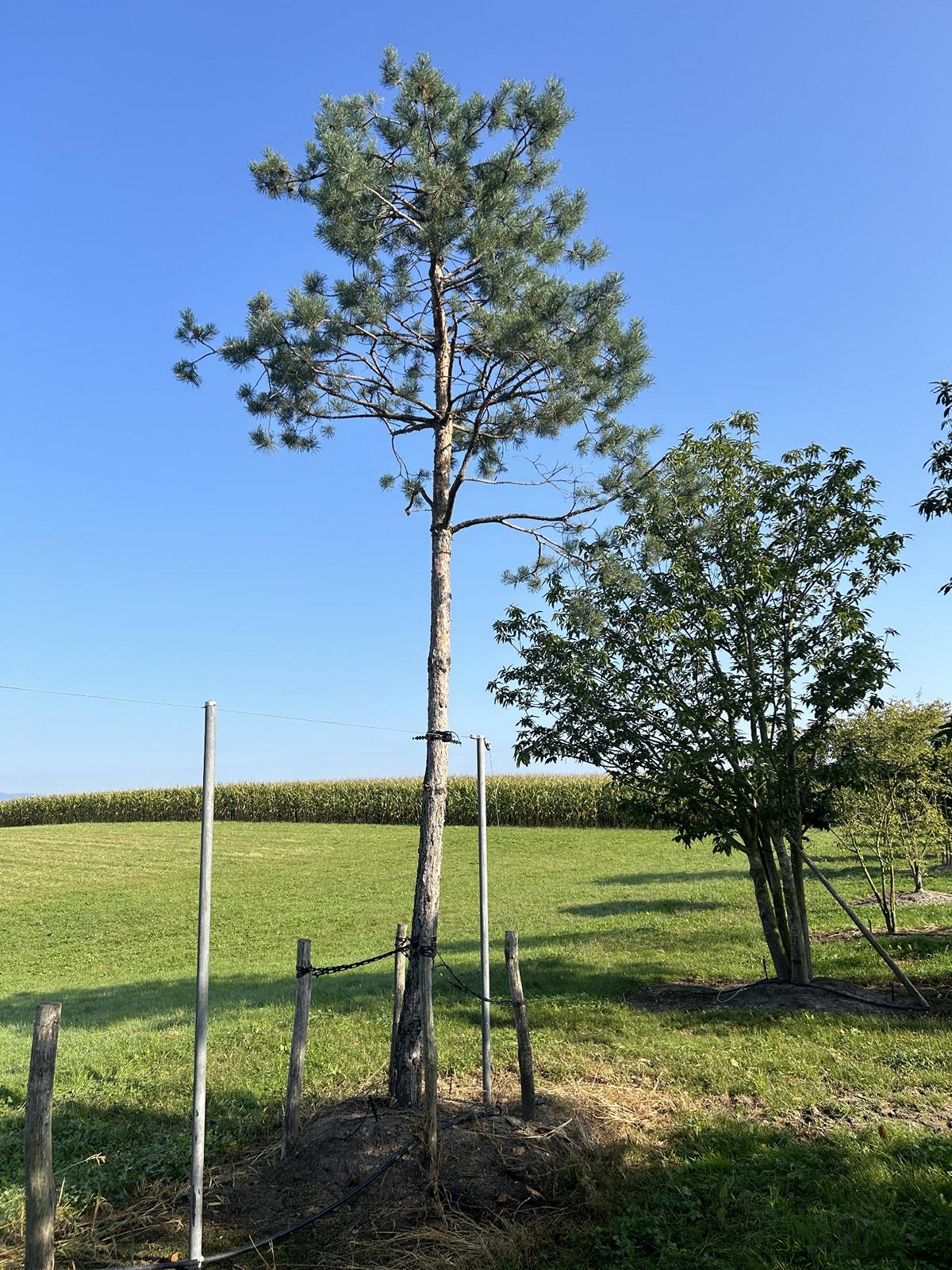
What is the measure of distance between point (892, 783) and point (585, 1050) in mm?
7035

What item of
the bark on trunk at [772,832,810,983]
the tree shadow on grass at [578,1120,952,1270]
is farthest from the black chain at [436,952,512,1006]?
the bark on trunk at [772,832,810,983]

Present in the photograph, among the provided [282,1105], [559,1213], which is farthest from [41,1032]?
[282,1105]

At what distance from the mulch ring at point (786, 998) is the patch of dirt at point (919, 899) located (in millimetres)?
6769

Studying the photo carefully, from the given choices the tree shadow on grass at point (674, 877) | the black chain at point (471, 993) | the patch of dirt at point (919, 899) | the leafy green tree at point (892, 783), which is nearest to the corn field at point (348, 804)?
the tree shadow on grass at point (674, 877)

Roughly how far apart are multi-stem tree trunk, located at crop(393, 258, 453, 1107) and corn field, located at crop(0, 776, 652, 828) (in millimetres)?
24853

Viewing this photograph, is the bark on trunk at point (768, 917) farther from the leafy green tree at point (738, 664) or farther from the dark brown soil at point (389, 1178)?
the dark brown soil at point (389, 1178)

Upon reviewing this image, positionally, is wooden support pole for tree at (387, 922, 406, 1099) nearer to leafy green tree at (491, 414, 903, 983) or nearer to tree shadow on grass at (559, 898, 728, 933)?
leafy green tree at (491, 414, 903, 983)

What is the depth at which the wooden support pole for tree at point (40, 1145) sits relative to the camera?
3801 millimetres

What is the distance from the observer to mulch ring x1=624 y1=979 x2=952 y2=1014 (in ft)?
29.5

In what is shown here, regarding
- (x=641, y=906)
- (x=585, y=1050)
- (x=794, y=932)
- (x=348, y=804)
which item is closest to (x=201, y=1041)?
(x=585, y=1050)

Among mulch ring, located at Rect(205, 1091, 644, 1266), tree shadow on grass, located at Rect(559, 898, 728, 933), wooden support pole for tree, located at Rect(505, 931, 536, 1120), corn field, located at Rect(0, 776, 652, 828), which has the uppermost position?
corn field, located at Rect(0, 776, 652, 828)

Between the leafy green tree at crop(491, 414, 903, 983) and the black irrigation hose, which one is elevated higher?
the leafy green tree at crop(491, 414, 903, 983)

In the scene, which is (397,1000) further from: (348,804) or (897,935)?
(348,804)

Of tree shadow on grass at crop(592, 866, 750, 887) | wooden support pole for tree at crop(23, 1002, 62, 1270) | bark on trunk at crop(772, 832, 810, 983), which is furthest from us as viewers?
tree shadow on grass at crop(592, 866, 750, 887)
